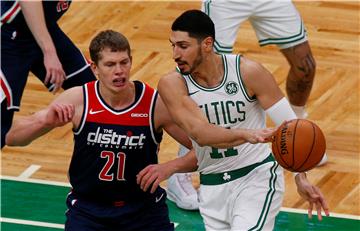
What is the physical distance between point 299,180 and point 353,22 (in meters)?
5.80

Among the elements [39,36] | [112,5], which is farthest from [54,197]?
[112,5]

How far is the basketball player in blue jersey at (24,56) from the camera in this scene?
364 inches

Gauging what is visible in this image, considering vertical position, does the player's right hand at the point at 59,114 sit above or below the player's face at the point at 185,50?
below

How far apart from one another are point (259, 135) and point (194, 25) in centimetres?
92

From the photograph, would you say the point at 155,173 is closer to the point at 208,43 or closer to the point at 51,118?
the point at 51,118

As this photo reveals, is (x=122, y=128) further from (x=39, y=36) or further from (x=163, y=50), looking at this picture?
(x=163, y=50)

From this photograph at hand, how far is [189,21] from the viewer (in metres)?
7.38

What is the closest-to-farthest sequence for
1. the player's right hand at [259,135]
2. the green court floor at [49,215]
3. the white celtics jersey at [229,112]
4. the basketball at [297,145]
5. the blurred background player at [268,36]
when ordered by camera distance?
the player's right hand at [259,135] < the basketball at [297,145] < the white celtics jersey at [229,112] < the green court floor at [49,215] < the blurred background player at [268,36]

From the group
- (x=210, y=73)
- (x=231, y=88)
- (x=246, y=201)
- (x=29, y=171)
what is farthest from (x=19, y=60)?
(x=246, y=201)

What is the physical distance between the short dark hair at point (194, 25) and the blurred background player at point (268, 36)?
2.14m

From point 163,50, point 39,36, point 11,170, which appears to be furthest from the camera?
point 163,50

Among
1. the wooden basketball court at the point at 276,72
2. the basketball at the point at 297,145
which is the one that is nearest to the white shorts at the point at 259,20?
the wooden basketball court at the point at 276,72

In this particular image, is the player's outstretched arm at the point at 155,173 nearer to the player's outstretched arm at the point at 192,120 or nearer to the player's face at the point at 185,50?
the player's outstretched arm at the point at 192,120

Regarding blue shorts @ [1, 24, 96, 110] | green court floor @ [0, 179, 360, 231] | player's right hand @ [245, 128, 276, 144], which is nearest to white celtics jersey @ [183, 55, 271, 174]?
player's right hand @ [245, 128, 276, 144]
